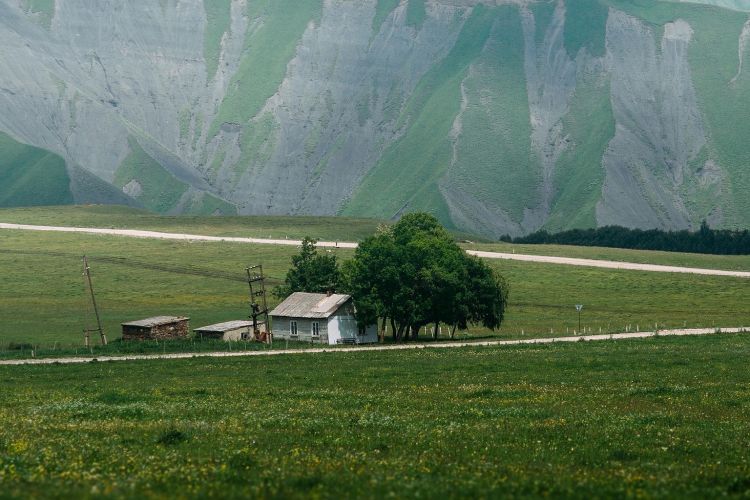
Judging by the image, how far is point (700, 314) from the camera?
11150 cm

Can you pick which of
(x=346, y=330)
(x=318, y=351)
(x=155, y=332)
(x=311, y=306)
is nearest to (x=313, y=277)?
(x=311, y=306)

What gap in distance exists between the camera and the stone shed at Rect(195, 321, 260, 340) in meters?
87.1

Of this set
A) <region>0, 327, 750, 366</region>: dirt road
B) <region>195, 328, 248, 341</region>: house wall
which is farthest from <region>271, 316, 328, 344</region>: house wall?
<region>0, 327, 750, 366</region>: dirt road

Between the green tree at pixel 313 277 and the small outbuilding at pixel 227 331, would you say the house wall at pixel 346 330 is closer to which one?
the small outbuilding at pixel 227 331

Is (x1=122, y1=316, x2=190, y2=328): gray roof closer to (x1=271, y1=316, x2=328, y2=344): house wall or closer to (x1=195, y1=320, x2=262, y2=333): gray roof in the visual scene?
(x1=195, y1=320, x2=262, y2=333): gray roof

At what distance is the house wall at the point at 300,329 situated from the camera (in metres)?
94.4

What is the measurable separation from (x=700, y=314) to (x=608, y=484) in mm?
95345

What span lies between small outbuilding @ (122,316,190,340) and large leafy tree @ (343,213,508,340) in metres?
14.3

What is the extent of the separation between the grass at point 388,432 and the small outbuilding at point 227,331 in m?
32.5

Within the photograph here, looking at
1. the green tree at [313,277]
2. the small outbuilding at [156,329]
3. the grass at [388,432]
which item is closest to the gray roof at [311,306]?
the green tree at [313,277]

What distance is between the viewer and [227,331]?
3442 inches

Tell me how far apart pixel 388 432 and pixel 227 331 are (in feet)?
197

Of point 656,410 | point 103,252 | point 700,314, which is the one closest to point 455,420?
point 656,410

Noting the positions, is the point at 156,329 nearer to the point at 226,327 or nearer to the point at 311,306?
the point at 226,327
